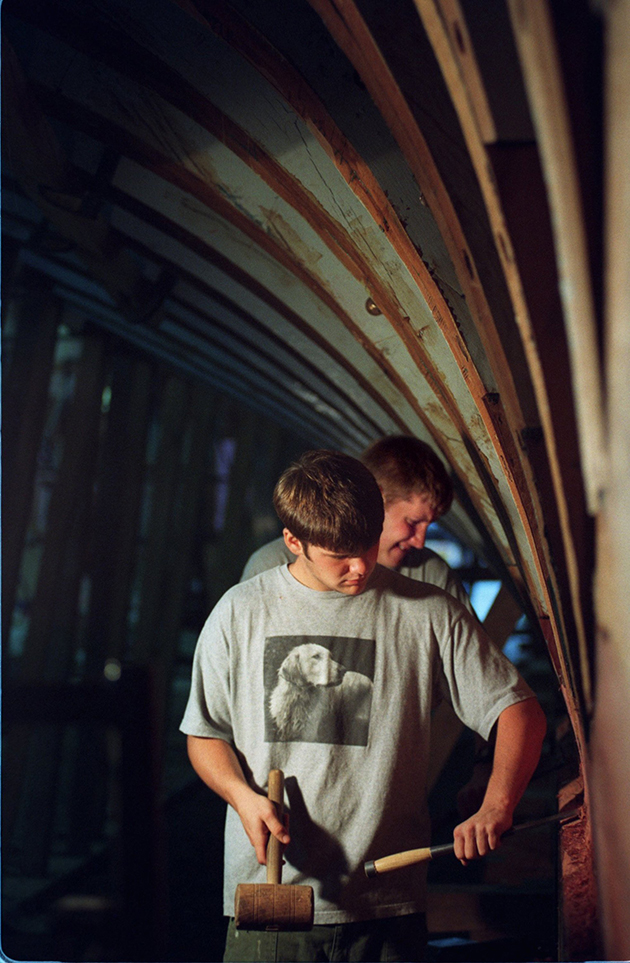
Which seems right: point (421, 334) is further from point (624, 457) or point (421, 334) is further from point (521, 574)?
point (624, 457)

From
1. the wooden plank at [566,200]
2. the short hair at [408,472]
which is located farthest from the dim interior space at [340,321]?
the short hair at [408,472]

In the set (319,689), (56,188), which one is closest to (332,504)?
(319,689)

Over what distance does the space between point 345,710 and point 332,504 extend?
41 centimetres

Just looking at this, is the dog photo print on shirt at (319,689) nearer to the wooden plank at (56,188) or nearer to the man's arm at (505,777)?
the man's arm at (505,777)

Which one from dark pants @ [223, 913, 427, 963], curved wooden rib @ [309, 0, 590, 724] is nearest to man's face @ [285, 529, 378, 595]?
curved wooden rib @ [309, 0, 590, 724]

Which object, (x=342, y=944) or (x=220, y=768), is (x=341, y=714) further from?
(x=342, y=944)

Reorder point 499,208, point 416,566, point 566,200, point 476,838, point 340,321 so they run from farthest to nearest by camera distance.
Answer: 1. point 340,321
2. point 416,566
3. point 476,838
4. point 499,208
5. point 566,200

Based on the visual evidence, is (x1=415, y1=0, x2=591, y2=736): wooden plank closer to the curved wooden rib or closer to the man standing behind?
the curved wooden rib

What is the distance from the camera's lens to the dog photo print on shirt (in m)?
1.50

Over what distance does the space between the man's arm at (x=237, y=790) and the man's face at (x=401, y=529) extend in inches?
22.2

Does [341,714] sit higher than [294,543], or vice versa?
[294,543]

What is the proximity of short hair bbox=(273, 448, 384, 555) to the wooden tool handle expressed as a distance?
457 mm

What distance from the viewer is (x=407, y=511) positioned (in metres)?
1.82

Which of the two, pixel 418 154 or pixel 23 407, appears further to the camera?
pixel 23 407
